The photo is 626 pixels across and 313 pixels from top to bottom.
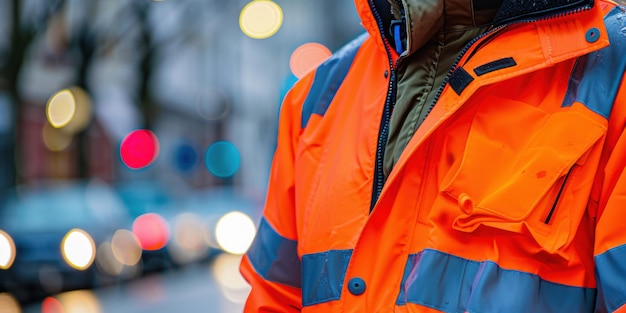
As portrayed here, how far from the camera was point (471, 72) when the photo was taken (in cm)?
211

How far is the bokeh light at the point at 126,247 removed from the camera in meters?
13.9

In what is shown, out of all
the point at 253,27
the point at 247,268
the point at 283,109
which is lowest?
the point at 253,27

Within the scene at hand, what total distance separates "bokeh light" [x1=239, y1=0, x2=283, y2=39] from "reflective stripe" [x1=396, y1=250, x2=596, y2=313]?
53.5ft

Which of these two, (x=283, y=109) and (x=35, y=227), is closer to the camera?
(x=283, y=109)

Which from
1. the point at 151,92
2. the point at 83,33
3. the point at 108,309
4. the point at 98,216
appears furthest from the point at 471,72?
the point at 151,92

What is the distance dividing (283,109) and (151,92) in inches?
851

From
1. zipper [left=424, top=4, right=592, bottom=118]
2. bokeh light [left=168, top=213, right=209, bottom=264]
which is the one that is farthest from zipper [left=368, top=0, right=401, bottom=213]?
bokeh light [left=168, top=213, right=209, bottom=264]

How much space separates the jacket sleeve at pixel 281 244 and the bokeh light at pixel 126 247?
11601 mm

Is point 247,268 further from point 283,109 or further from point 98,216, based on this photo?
point 98,216

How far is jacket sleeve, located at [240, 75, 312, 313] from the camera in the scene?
2469 millimetres

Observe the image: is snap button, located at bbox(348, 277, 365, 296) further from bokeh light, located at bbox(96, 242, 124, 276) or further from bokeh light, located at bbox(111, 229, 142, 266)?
bokeh light, located at bbox(111, 229, 142, 266)

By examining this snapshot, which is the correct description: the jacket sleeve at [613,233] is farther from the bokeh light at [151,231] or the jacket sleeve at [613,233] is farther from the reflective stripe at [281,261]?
the bokeh light at [151,231]

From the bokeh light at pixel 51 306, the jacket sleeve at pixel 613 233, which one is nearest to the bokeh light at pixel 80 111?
the bokeh light at pixel 51 306

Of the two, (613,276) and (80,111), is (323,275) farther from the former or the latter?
(80,111)
